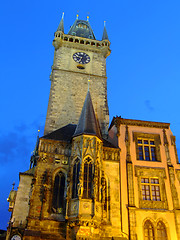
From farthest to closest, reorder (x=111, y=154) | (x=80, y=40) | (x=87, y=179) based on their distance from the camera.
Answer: (x=80, y=40) → (x=111, y=154) → (x=87, y=179)

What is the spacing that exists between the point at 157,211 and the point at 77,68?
16960mm

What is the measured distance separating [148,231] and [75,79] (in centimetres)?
1633

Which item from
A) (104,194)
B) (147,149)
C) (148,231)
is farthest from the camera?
(147,149)

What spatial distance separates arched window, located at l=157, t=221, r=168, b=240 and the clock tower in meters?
9.32

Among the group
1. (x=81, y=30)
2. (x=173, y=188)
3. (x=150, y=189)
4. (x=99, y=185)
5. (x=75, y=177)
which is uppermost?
(x=81, y=30)

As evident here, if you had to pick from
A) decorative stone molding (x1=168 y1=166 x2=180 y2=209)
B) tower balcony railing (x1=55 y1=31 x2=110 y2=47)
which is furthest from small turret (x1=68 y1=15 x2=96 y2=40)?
decorative stone molding (x1=168 y1=166 x2=180 y2=209)

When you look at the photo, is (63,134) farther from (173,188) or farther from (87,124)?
(173,188)

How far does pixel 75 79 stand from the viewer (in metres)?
28.8

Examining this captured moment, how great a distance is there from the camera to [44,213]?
59.8ft

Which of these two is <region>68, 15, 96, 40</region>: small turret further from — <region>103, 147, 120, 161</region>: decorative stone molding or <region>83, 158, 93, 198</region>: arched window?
<region>83, 158, 93, 198</region>: arched window

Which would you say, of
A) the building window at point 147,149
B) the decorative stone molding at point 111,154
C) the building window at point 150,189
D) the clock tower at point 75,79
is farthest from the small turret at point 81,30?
the building window at point 150,189

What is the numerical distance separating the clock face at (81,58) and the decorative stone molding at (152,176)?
566 inches

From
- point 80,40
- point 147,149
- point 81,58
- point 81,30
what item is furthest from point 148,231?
point 81,30

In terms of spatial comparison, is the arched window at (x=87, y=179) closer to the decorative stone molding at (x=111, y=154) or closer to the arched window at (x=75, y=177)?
the arched window at (x=75, y=177)
